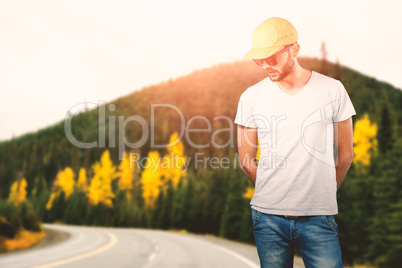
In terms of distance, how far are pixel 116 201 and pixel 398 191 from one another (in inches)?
1578

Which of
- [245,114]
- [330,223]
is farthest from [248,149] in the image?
[330,223]

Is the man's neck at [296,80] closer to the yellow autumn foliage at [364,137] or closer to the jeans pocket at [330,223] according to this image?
the jeans pocket at [330,223]

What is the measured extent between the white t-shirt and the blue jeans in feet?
0.18

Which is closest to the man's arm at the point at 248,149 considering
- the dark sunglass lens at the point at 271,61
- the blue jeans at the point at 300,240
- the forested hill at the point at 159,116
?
the blue jeans at the point at 300,240

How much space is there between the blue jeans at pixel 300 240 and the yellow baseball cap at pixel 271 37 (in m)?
0.92

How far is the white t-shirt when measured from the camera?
6.62 ft

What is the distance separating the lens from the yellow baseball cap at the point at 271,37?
202cm

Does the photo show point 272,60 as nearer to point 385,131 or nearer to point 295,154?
point 295,154

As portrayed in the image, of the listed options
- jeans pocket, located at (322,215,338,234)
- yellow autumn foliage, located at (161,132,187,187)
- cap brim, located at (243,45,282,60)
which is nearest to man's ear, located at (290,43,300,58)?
cap brim, located at (243,45,282,60)

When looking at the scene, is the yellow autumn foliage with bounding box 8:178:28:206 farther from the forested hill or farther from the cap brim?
the cap brim

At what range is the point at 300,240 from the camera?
2.02 meters

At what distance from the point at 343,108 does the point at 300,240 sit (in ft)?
2.56

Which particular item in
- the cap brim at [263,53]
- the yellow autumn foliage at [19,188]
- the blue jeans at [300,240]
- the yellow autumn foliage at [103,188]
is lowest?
the yellow autumn foliage at [19,188]

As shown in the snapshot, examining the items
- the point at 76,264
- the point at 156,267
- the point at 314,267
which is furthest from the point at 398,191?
the point at 314,267
